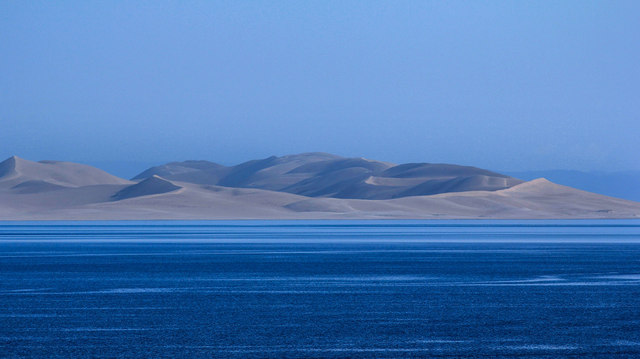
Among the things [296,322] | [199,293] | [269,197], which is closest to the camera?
[296,322]

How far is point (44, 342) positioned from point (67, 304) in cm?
486

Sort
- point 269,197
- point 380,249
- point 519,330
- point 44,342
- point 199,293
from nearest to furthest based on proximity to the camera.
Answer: point 44,342 < point 519,330 < point 199,293 < point 380,249 < point 269,197

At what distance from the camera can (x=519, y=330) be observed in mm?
15172

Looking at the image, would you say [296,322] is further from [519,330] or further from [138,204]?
[138,204]

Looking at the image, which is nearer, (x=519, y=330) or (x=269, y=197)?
(x=519, y=330)

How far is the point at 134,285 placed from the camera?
2308 centimetres

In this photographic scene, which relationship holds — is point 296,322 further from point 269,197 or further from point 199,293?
point 269,197

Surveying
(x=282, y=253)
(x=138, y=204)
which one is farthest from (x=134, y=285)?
(x=138, y=204)

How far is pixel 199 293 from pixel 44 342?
723 cm

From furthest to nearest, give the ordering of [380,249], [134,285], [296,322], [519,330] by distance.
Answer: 1. [380,249]
2. [134,285]
3. [296,322]
4. [519,330]

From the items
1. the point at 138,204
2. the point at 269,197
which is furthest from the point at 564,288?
the point at 269,197

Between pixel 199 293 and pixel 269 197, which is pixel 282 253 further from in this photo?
pixel 269 197

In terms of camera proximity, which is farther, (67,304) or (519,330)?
(67,304)

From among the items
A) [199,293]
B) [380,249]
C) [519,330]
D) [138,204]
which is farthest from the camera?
[138,204]
